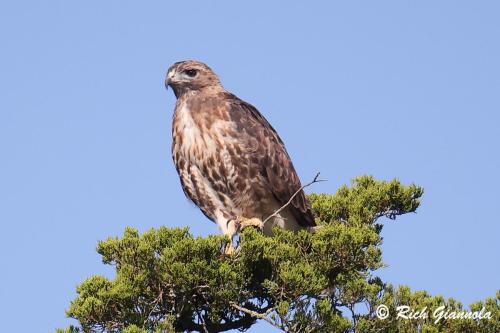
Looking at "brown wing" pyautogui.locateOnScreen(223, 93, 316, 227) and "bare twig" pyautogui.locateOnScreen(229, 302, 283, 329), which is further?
"brown wing" pyautogui.locateOnScreen(223, 93, 316, 227)

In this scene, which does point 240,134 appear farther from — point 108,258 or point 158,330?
point 158,330

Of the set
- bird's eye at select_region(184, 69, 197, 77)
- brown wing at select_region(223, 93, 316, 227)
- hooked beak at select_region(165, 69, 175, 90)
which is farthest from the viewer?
bird's eye at select_region(184, 69, 197, 77)

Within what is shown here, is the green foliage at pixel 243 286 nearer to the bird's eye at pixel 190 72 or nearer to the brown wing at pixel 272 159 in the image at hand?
the brown wing at pixel 272 159

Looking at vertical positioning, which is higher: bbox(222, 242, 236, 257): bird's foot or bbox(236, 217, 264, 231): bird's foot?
bbox(236, 217, 264, 231): bird's foot

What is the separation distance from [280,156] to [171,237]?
2547 millimetres

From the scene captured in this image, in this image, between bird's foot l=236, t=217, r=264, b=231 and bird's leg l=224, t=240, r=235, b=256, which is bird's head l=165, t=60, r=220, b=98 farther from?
bird's leg l=224, t=240, r=235, b=256

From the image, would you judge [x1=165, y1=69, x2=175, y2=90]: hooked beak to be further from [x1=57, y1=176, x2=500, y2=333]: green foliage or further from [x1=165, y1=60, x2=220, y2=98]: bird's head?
[x1=57, y1=176, x2=500, y2=333]: green foliage

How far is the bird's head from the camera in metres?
11.0

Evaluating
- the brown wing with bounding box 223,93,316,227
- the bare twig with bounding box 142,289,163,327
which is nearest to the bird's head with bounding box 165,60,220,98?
the brown wing with bounding box 223,93,316,227

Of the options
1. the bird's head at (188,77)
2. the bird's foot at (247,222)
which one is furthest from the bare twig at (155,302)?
the bird's head at (188,77)

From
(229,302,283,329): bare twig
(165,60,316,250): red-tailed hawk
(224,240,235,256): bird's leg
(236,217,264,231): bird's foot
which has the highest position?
(165,60,316,250): red-tailed hawk

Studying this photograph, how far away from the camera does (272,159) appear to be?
418 inches

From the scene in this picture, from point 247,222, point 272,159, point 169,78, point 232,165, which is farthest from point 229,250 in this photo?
point 169,78

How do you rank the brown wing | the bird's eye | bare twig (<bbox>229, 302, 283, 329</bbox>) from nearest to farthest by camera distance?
bare twig (<bbox>229, 302, 283, 329</bbox>) → the brown wing → the bird's eye
